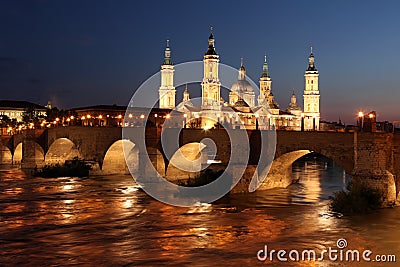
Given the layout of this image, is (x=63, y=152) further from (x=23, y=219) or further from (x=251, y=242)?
(x=251, y=242)

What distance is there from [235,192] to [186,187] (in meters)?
3.52

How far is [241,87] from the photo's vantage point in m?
105

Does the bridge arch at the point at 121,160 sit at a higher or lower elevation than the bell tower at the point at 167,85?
lower

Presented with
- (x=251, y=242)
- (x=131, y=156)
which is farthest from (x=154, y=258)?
(x=131, y=156)

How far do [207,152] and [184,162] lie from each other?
12.7 metres

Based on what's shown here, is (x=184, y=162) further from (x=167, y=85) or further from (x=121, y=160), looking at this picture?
(x=167, y=85)

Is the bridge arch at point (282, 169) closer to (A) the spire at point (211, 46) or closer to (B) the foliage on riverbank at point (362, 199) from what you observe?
(B) the foliage on riverbank at point (362, 199)

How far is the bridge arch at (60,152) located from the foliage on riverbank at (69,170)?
5.44 m

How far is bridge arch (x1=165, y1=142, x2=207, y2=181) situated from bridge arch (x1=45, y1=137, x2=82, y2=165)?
44.5 feet

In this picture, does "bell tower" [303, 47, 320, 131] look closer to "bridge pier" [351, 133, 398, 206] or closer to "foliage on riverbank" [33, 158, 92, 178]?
"foliage on riverbank" [33, 158, 92, 178]

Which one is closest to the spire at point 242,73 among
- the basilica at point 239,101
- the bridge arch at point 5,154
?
the basilica at point 239,101

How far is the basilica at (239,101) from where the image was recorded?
93.1 m

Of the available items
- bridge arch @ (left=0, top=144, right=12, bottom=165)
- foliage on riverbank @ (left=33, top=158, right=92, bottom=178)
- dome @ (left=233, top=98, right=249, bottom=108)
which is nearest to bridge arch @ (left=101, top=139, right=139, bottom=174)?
foliage on riverbank @ (left=33, top=158, right=92, bottom=178)

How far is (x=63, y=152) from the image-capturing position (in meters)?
50.1
